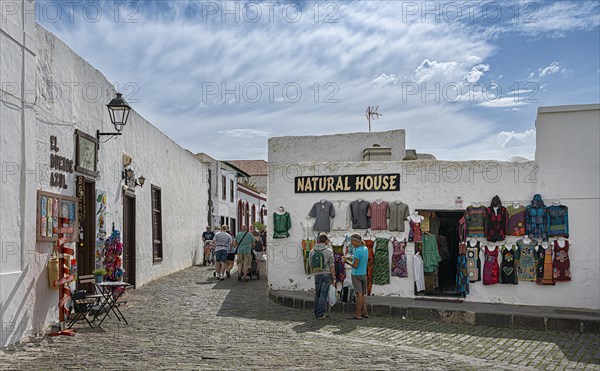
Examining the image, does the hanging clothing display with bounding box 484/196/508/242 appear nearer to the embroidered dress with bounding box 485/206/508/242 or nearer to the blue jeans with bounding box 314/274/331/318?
the embroidered dress with bounding box 485/206/508/242

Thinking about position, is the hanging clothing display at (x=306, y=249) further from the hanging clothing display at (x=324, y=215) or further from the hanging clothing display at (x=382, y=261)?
the hanging clothing display at (x=382, y=261)

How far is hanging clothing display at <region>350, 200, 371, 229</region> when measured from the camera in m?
13.5

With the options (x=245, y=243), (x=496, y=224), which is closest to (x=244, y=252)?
(x=245, y=243)

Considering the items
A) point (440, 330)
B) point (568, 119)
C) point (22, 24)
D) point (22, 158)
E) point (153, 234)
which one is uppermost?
point (22, 24)

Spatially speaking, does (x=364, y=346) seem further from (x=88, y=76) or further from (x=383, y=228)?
(x=88, y=76)

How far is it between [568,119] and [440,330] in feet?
17.4

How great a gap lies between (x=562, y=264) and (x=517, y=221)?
46.7 inches

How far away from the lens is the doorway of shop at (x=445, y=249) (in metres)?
13.5

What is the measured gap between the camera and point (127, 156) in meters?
13.7

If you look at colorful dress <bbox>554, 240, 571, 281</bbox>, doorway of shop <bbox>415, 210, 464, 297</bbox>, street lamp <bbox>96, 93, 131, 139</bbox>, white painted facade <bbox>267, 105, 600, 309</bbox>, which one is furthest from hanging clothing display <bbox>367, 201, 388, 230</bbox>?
street lamp <bbox>96, 93, 131, 139</bbox>

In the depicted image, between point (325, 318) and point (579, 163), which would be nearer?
point (325, 318)

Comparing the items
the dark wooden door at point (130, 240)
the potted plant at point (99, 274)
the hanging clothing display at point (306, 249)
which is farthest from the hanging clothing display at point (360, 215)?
the potted plant at point (99, 274)

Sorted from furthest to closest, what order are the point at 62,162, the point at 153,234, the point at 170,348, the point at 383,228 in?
the point at 153,234 → the point at 383,228 → the point at 62,162 → the point at 170,348

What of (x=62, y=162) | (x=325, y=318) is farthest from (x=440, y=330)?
(x=62, y=162)
